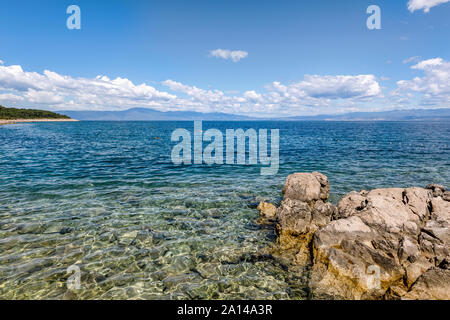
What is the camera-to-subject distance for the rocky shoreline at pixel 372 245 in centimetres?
884

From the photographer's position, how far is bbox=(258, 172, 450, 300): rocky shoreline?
884cm

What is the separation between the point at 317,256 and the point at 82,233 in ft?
42.9

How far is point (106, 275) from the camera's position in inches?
392

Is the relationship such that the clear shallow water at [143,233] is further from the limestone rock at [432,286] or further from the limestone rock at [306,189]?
the limestone rock at [432,286]

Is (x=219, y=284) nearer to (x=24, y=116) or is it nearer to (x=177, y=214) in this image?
(x=177, y=214)

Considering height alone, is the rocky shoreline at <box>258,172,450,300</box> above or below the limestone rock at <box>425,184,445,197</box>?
below

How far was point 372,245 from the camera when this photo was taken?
35.3ft

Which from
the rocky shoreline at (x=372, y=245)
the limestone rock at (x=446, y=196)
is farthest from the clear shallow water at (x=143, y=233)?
the limestone rock at (x=446, y=196)

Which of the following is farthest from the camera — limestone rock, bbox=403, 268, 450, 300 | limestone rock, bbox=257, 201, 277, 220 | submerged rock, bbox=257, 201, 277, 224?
limestone rock, bbox=257, 201, 277, 220

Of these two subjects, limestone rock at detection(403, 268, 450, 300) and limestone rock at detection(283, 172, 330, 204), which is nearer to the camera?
limestone rock at detection(403, 268, 450, 300)

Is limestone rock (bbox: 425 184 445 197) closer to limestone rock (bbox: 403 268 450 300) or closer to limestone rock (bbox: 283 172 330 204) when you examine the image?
limestone rock (bbox: 283 172 330 204)

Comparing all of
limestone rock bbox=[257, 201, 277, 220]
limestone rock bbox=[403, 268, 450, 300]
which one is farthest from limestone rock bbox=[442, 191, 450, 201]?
limestone rock bbox=[257, 201, 277, 220]

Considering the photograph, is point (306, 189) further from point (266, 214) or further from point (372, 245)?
point (372, 245)

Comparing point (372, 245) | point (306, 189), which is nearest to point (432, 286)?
point (372, 245)
